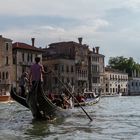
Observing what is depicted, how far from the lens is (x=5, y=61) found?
165 ft

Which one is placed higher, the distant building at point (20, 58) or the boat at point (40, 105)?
the distant building at point (20, 58)

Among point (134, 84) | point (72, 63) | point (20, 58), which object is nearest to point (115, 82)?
point (134, 84)

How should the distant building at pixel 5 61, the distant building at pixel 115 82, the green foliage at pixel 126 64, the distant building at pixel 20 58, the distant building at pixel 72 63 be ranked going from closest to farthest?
the distant building at pixel 5 61
the distant building at pixel 20 58
the distant building at pixel 72 63
the distant building at pixel 115 82
the green foliage at pixel 126 64

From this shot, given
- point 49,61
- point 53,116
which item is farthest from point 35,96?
point 49,61

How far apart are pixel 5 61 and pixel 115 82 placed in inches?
1273

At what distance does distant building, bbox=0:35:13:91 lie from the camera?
163 ft

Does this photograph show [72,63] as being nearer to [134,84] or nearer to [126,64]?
[134,84]

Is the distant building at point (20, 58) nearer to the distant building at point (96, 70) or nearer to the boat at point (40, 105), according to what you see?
the distant building at point (96, 70)

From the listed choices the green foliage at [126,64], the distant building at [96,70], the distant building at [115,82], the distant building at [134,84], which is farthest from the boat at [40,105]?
the green foliage at [126,64]

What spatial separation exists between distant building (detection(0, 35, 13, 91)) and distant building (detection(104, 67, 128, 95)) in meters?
26.0

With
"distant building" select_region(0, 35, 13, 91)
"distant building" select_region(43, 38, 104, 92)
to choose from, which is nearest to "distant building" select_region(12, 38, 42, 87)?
"distant building" select_region(0, 35, 13, 91)

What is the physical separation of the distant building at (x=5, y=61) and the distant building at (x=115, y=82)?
25968 mm

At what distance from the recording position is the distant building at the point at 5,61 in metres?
49.8

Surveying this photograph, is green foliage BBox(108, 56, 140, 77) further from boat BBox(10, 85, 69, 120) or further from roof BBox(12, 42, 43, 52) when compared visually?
boat BBox(10, 85, 69, 120)
